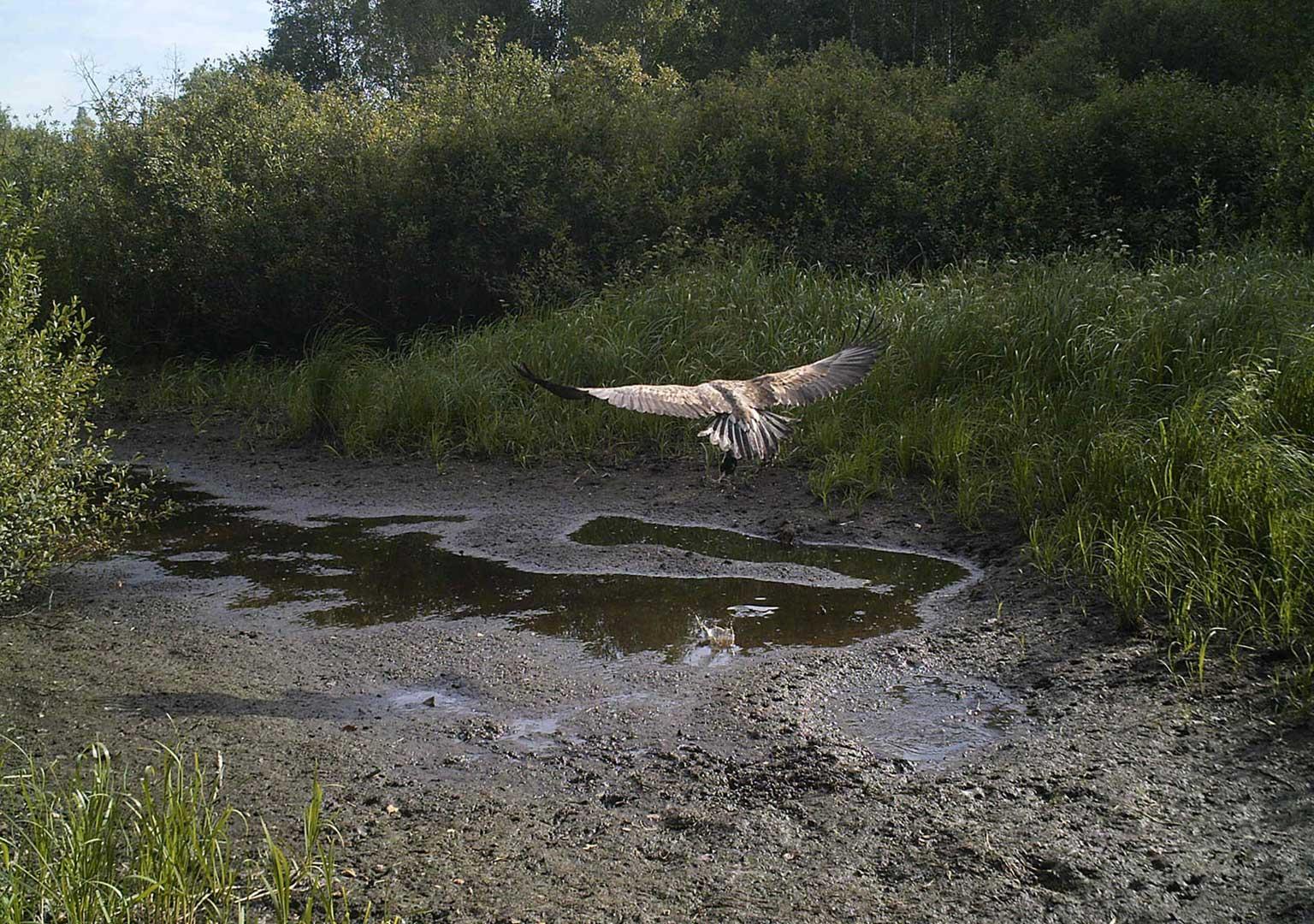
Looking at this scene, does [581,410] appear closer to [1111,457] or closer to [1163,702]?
[1111,457]

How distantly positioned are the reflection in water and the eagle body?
737 millimetres

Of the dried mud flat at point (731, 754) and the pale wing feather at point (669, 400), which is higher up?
the pale wing feather at point (669, 400)

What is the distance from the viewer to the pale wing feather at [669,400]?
17.7 ft

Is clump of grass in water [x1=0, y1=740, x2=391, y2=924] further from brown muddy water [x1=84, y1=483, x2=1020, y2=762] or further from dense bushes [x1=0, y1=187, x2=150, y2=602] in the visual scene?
dense bushes [x1=0, y1=187, x2=150, y2=602]

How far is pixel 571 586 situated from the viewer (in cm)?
590

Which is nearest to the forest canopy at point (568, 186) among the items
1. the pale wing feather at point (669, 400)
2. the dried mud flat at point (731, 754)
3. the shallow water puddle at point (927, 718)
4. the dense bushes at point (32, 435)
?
the pale wing feather at point (669, 400)

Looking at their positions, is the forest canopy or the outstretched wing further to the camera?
the forest canopy

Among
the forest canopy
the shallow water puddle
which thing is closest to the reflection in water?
the shallow water puddle

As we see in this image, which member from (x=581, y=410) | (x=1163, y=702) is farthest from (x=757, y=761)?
(x=581, y=410)

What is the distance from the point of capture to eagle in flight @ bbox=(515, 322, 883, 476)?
538 centimetres

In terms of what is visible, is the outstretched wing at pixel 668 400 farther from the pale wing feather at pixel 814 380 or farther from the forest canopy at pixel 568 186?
the forest canopy at pixel 568 186

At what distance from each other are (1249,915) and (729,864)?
1.33 meters

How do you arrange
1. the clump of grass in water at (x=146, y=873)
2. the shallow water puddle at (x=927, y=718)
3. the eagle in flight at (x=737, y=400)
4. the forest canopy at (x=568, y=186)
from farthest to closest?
1. the forest canopy at (x=568, y=186)
2. the eagle in flight at (x=737, y=400)
3. the shallow water puddle at (x=927, y=718)
4. the clump of grass in water at (x=146, y=873)

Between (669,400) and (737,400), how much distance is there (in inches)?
14.3
